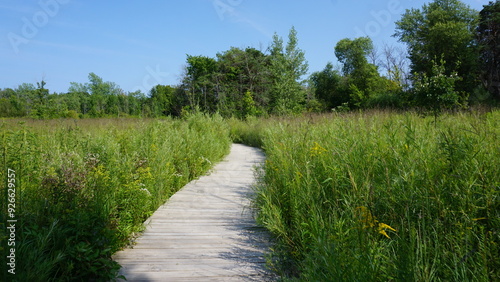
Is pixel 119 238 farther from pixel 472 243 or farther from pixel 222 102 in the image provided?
pixel 222 102

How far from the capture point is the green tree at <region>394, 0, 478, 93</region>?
27562 millimetres

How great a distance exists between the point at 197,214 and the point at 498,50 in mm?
36804

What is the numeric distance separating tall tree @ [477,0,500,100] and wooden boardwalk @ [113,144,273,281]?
34.3 m

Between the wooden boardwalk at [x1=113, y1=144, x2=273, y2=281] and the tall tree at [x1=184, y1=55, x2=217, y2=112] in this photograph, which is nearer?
the wooden boardwalk at [x1=113, y1=144, x2=273, y2=281]

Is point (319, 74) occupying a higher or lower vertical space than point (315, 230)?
higher

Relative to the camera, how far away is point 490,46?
3028cm

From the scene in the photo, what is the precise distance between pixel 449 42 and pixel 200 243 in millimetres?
32357

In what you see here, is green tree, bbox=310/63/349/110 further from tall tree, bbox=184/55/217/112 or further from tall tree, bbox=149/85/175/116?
tall tree, bbox=149/85/175/116

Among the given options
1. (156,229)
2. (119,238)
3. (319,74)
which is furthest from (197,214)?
(319,74)

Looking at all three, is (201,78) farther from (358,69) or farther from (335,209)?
(335,209)

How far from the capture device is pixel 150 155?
5242 mm

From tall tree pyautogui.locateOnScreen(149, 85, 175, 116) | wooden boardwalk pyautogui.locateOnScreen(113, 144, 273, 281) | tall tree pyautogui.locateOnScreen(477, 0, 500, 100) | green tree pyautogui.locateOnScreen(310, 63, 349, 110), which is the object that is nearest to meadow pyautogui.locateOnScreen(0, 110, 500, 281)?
wooden boardwalk pyautogui.locateOnScreen(113, 144, 273, 281)

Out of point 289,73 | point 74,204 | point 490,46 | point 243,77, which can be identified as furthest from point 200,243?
point 490,46

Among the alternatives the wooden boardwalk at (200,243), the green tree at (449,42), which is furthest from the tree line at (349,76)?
the wooden boardwalk at (200,243)
